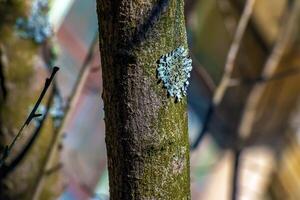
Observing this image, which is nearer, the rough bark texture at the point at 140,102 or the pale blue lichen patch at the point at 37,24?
the rough bark texture at the point at 140,102

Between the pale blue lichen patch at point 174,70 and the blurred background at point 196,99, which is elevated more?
the blurred background at point 196,99

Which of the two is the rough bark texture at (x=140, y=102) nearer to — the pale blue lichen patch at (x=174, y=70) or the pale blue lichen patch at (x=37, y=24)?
the pale blue lichen patch at (x=174, y=70)

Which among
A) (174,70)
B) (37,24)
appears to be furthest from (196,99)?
(174,70)

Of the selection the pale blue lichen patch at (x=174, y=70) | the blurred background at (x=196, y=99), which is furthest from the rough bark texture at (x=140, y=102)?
the blurred background at (x=196, y=99)

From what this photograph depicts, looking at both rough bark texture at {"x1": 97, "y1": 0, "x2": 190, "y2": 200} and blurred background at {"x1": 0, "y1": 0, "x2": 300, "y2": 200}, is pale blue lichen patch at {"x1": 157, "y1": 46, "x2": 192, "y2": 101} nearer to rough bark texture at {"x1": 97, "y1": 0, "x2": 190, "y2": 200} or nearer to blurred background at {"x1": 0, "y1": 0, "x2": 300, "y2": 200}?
rough bark texture at {"x1": 97, "y1": 0, "x2": 190, "y2": 200}

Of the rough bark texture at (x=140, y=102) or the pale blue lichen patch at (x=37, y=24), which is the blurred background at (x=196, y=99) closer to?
the pale blue lichen patch at (x=37, y=24)

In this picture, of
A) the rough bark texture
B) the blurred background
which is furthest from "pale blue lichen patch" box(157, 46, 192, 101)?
the blurred background
